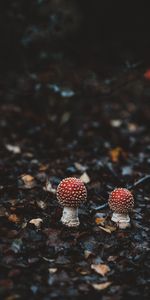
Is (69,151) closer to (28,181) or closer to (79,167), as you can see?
(79,167)

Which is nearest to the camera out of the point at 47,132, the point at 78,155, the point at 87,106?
the point at 78,155

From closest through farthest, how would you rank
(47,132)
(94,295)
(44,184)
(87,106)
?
(94,295), (44,184), (47,132), (87,106)

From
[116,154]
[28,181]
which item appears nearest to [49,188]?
[28,181]

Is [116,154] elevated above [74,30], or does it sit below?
below

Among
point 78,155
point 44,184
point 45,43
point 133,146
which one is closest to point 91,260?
point 44,184

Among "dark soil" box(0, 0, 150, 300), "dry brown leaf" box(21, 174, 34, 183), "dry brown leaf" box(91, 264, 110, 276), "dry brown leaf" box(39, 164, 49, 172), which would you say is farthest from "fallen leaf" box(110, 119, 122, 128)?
"dry brown leaf" box(91, 264, 110, 276)

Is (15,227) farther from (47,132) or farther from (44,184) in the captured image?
(47,132)

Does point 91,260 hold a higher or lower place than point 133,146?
lower

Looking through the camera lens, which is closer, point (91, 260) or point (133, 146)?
point (91, 260)
